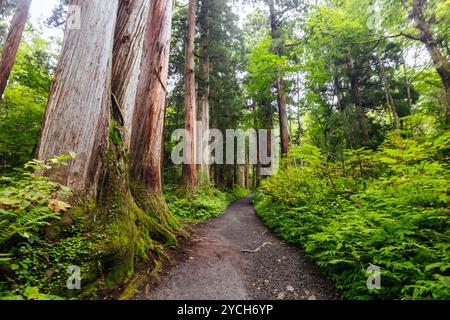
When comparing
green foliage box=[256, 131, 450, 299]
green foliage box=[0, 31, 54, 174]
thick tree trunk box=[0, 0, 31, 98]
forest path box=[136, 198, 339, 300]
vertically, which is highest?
thick tree trunk box=[0, 0, 31, 98]

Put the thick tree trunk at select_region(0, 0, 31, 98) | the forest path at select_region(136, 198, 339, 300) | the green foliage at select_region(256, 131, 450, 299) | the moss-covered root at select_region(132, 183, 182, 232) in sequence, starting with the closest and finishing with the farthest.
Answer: the green foliage at select_region(256, 131, 450, 299)
the forest path at select_region(136, 198, 339, 300)
the moss-covered root at select_region(132, 183, 182, 232)
the thick tree trunk at select_region(0, 0, 31, 98)

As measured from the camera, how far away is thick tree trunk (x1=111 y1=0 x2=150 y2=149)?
12.5 feet

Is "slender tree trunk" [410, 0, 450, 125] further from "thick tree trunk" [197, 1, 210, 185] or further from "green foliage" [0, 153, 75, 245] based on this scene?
"green foliage" [0, 153, 75, 245]

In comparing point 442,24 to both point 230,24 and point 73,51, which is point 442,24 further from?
point 230,24

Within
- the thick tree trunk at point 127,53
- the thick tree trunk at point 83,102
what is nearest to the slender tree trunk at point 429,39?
the thick tree trunk at point 127,53

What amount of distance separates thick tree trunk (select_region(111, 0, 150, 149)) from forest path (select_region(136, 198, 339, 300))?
2349mm

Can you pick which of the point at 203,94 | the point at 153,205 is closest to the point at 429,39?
the point at 153,205

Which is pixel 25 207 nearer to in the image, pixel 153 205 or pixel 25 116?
pixel 153 205

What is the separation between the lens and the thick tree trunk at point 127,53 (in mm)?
3822

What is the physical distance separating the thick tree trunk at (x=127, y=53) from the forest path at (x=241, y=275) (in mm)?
2349

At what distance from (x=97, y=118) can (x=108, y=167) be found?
0.73 meters

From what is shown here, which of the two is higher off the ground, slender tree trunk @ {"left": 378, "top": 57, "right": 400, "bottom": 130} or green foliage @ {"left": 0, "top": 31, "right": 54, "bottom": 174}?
slender tree trunk @ {"left": 378, "top": 57, "right": 400, "bottom": 130}

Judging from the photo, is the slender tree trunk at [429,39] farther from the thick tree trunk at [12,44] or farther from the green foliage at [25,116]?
Answer: the thick tree trunk at [12,44]

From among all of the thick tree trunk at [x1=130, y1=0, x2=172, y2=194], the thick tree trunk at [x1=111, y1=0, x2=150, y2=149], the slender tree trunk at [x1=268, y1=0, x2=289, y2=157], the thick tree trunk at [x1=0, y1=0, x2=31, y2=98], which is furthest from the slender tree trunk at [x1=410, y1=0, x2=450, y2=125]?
the thick tree trunk at [x1=0, y1=0, x2=31, y2=98]
